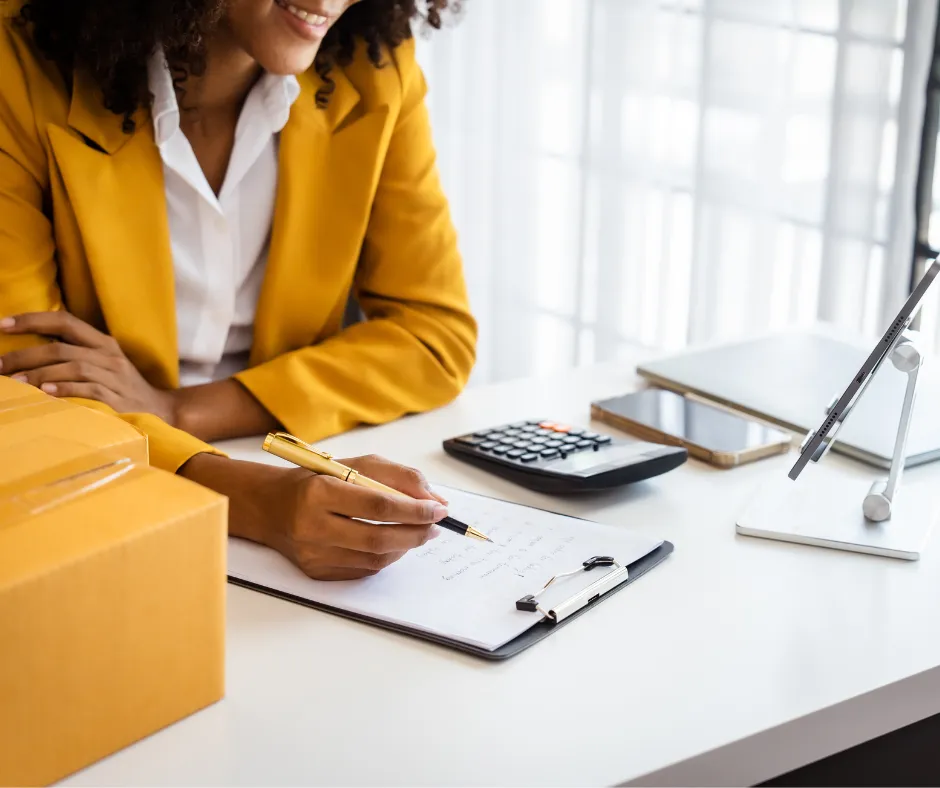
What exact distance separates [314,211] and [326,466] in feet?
1.76

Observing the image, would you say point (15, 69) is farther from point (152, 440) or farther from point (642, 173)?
point (642, 173)

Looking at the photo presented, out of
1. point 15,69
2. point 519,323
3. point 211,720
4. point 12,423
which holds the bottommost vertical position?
point 519,323

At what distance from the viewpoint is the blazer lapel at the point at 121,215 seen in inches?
46.7

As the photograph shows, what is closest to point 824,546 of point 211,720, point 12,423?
point 211,720

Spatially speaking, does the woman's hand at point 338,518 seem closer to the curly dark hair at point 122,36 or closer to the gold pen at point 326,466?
the gold pen at point 326,466

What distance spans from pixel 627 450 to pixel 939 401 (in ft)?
1.24

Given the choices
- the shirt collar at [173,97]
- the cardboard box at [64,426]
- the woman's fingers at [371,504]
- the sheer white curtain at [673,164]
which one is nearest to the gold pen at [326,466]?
the woman's fingers at [371,504]

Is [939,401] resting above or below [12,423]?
below

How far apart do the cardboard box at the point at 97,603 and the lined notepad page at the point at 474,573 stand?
0.15 meters

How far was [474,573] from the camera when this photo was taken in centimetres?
86

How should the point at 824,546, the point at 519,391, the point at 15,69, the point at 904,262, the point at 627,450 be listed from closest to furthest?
the point at 824,546
the point at 627,450
the point at 15,69
the point at 519,391
the point at 904,262

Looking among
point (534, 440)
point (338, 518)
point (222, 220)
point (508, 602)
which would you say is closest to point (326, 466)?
point (338, 518)

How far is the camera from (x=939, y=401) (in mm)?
1200

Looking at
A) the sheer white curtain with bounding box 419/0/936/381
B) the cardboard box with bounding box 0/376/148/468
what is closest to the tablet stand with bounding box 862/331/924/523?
the cardboard box with bounding box 0/376/148/468
